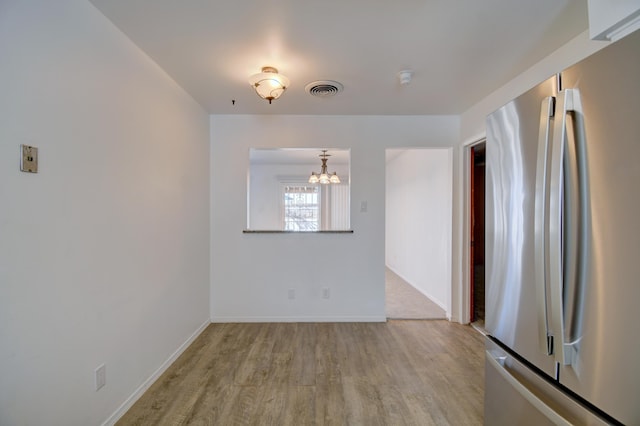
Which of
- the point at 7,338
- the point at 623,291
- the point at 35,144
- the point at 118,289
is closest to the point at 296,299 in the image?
the point at 118,289

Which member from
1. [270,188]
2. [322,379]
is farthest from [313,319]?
[270,188]

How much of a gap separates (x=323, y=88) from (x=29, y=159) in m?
1.98

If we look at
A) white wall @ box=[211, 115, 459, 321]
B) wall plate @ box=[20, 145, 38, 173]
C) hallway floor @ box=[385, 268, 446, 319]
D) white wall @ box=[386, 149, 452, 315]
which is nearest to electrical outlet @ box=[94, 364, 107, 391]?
wall plate @ box=[20, 145, 38, 173]

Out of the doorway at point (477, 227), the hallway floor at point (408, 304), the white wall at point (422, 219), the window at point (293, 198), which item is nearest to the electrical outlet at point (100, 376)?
the hallway floor at point (408, 304)

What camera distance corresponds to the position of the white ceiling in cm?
148

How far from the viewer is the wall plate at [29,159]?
3.72ft

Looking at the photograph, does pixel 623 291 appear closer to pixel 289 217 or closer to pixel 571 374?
pixel 571 374

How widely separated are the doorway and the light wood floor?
47 centimetres

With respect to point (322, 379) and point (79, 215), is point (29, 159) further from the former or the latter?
point (322, 379)

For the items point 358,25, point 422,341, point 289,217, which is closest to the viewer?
point 358,25

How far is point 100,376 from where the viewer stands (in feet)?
5.08

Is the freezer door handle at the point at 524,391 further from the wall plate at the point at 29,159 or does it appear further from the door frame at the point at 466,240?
the wall plate at the point at 29,159

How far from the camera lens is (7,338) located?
1.08m

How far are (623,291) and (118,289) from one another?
7.65ft
